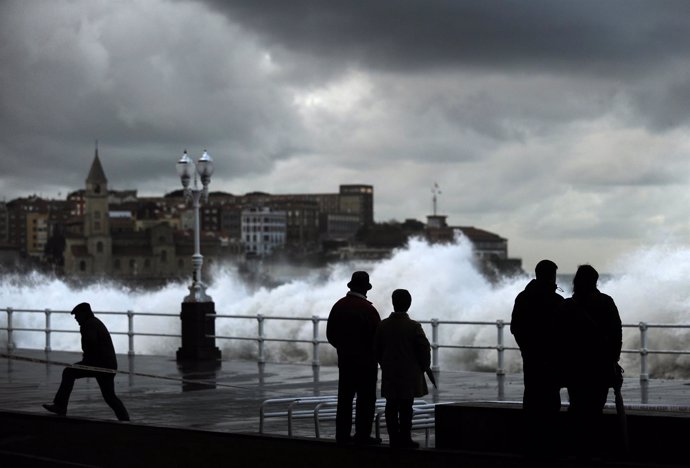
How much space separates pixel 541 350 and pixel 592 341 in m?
0.45

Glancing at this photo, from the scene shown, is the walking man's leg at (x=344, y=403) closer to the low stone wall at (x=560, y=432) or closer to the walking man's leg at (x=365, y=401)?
the walking man's leg at (x=365, y=401)

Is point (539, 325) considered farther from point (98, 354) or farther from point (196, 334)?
point (196, 334)

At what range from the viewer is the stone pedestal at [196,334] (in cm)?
2700

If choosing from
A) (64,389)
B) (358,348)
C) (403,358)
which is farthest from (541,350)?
(64,389)

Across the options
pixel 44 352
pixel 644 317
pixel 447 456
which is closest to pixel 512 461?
pixel 447 456

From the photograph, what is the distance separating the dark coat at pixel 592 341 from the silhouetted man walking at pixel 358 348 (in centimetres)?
230

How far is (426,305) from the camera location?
5000 cm

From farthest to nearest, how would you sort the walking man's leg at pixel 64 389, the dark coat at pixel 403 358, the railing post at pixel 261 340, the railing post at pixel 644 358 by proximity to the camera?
the railing post at pixel 261 340, the railing post at pixel 644 358, the walking man's leg at pixel 64 389, the dark coat at pixel 403 358

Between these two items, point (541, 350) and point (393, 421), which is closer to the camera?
point (541, 350)

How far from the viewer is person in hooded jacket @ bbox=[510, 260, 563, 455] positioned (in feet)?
33.8

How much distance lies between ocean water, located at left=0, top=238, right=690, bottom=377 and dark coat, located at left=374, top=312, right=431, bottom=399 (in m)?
19.1

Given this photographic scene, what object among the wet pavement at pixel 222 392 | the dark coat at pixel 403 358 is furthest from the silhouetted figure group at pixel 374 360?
the wet pavement at pixel 222 392

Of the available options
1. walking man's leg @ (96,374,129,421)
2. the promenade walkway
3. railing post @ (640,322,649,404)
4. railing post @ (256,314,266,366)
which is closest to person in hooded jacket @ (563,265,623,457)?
the promenade walkway

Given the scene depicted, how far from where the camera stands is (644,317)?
34312mm
